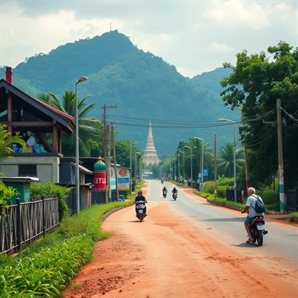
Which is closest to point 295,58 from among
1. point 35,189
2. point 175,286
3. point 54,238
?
point 35,189

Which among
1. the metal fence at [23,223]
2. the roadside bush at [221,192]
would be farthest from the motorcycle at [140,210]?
the roadside bush at [221,192]

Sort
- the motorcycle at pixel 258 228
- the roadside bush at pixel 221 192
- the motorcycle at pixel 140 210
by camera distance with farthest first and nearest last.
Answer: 1. the roadside bush at pixel 221 192
2. the motorcycle at pixel 140 210
3. the motorcycle at pixel 258 228

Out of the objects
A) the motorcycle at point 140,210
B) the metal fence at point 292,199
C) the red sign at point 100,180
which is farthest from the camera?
the red sign at point 100,180

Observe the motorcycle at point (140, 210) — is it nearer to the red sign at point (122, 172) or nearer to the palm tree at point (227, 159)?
the red sign at point (122, 172)

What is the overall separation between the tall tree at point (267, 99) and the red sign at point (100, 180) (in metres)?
16.1

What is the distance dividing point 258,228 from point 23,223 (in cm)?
644

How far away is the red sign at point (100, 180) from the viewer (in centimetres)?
5134

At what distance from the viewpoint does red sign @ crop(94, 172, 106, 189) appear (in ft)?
168

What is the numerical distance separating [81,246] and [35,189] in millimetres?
9251

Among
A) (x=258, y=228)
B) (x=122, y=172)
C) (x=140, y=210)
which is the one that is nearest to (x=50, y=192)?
(x=140, y=210)

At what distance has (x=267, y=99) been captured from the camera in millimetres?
35625

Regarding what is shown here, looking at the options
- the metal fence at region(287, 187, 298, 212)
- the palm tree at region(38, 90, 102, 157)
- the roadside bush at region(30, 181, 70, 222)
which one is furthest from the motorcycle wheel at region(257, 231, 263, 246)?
the palm tree at region(38, 90, 102, 157)

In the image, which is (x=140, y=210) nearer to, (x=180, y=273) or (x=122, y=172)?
(x=180, y=273)

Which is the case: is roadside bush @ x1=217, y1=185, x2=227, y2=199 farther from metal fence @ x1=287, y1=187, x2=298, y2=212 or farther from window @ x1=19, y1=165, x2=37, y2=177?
window @ x1=19, y1=165, x2=37, y2=177
